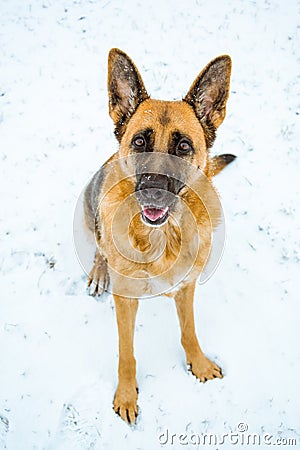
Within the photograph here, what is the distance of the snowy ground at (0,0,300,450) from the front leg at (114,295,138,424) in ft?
0.34

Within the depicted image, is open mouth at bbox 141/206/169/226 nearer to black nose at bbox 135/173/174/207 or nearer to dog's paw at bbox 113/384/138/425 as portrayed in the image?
black nose at bbox 135/173/174/207

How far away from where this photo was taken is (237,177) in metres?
4.70

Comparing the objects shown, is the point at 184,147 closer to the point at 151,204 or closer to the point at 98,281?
the point at 151,204

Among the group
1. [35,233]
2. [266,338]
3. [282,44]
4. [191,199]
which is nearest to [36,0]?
[282,44]

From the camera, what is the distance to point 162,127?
2549 mm

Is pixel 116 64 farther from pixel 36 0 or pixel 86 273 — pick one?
pixel 36 0

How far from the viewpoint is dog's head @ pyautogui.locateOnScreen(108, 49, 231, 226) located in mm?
2463

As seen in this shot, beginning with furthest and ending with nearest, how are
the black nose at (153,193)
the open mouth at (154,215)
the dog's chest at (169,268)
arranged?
the dog's chest at (169,268), the open mouth at (154,215), the black nose at (153,193)

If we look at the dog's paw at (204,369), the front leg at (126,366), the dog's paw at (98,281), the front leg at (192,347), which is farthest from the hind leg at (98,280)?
the dog's paw at (204,369)

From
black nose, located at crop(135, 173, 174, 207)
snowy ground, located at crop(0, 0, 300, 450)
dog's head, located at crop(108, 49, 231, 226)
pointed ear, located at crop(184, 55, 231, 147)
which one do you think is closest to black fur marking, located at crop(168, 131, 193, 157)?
dog's head, located at crop(108, 49, 231, 226)

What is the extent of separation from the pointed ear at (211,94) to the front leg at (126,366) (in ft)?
5.02

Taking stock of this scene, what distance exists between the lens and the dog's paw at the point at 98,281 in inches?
145

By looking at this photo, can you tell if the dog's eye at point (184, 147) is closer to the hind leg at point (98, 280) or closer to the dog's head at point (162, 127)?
the dog's head at point (162, 127)

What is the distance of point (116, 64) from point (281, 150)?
3.26 meters
